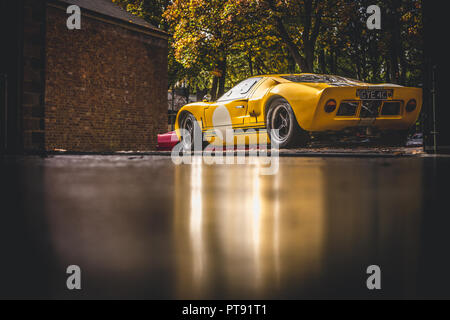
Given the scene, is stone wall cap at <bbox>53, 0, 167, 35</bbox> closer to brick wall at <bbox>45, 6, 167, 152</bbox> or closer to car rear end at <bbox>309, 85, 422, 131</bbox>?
brick wall at <bbox>45, 6, 167, 152</bbox>

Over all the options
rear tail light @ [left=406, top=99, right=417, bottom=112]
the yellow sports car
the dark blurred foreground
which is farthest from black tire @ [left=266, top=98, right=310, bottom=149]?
the dark blurred foreground

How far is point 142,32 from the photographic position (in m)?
20.8

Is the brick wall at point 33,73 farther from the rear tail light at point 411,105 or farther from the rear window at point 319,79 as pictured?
the rear tail light at point 411,105

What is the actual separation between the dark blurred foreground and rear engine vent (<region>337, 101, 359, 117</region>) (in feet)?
15.5

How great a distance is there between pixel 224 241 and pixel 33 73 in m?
8.34

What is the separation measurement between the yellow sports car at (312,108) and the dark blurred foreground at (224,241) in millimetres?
4667

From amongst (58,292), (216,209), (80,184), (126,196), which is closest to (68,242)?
(58,292)

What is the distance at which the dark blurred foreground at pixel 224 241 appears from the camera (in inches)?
53.8

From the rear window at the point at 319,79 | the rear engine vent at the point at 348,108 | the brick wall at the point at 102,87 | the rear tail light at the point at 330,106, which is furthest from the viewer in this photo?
the brick wall at the point at 102,87

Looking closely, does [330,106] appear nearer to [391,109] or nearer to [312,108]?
[312,108]

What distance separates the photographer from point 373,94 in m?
8.20

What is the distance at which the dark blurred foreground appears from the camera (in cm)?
137

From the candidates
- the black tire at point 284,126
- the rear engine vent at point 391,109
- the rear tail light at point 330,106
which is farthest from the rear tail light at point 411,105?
the black tire at point 284,126
